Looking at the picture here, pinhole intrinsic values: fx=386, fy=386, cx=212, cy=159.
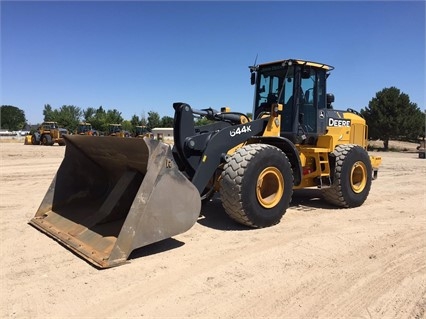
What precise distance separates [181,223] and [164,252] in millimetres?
391

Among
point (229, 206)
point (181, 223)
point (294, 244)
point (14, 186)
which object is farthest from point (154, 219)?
point (14, 186)

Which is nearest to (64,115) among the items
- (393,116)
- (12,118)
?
(12,118)

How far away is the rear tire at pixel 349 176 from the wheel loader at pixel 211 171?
2 cm

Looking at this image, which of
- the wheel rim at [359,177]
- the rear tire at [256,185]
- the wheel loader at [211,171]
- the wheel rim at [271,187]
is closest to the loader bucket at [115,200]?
the wheel loader at [211,171]

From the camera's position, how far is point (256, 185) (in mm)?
5363

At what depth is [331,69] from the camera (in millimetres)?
7566

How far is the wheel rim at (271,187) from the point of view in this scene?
5.60 meters

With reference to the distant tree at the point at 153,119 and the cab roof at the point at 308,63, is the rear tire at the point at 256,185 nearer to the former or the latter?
the cab roof at the point at 308,63

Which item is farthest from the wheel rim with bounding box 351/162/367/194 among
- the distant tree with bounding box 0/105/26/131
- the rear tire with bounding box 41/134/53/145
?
the distant tree with bounding box 0/105/26/131

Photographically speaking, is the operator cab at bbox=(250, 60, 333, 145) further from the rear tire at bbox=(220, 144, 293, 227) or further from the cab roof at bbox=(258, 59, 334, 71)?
the rear tire at bbox=(220, 144, 293, 227)

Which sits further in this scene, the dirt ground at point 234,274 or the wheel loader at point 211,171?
the wheel loader at point 211,171

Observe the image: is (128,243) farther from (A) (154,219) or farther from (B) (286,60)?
(B) (286,60)

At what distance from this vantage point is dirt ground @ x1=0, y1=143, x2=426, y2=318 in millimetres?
3166

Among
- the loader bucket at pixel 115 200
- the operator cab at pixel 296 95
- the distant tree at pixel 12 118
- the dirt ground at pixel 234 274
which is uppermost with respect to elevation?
the distant tree at pixel 12 118
